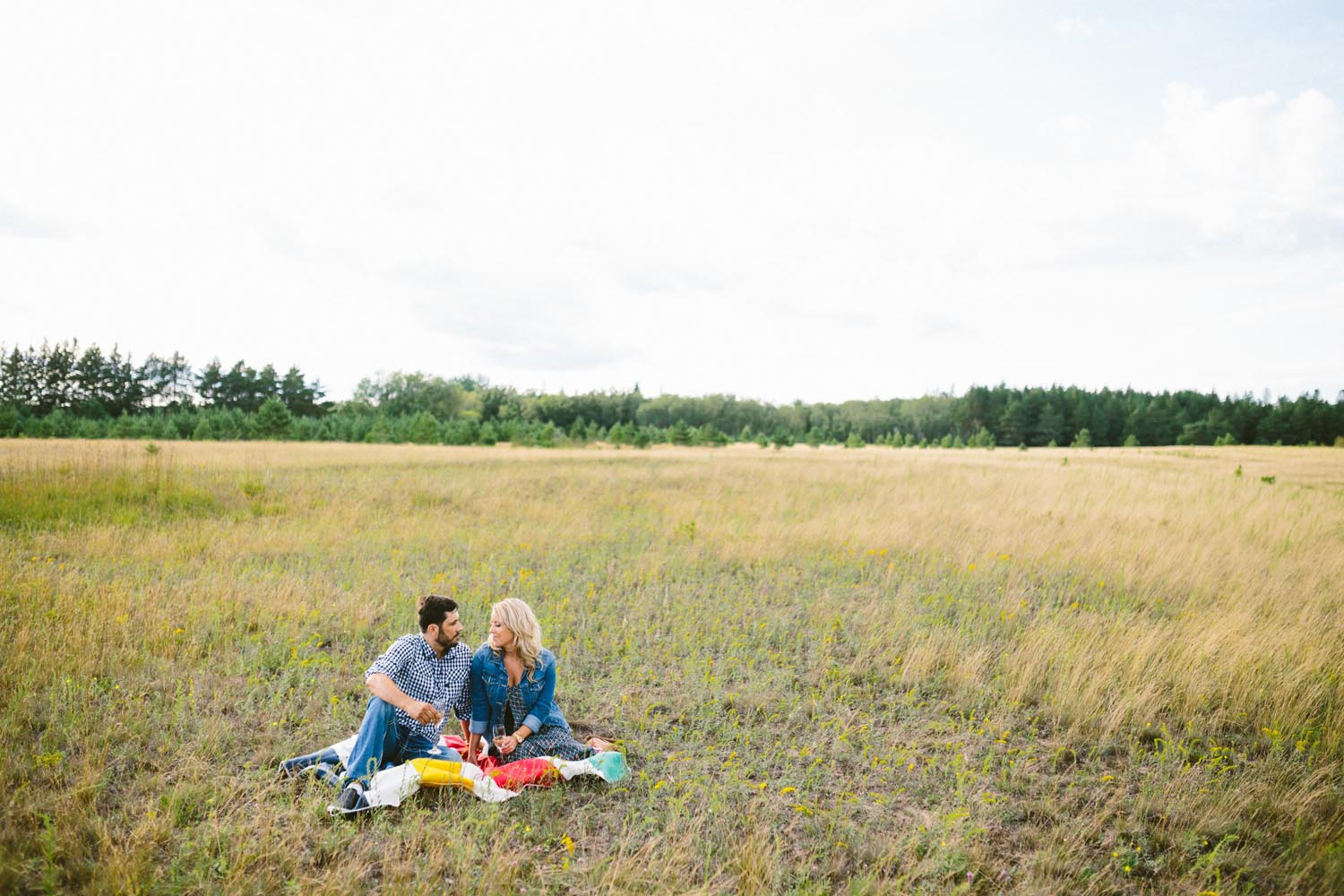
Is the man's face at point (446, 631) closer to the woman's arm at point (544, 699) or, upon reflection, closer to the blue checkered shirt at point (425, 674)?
the blue checkered shirt at point (425, 674)

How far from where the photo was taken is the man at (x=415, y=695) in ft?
13.7

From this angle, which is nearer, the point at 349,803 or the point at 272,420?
the point at 349,803

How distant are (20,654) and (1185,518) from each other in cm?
1810

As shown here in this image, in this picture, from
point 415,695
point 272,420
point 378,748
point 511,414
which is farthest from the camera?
point 511,414

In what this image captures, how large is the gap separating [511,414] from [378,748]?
222ft

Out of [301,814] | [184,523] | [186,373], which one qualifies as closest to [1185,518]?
[301,814]

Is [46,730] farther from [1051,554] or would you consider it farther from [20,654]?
[1051,554]

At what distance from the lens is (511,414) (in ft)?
229

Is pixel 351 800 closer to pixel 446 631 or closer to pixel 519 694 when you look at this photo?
pixel 446 631

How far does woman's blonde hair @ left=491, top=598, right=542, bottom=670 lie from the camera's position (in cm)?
452

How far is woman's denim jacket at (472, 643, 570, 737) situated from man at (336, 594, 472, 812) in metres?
0.13

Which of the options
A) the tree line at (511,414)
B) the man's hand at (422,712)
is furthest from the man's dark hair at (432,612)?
the tree line at (511,414)

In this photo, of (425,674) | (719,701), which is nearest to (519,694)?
(425,674)

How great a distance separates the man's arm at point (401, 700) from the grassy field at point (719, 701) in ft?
1.77
